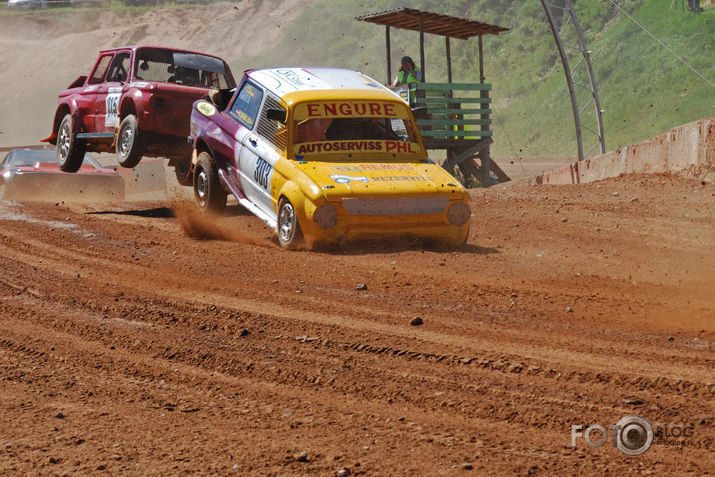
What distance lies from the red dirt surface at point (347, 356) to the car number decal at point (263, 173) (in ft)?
2.14

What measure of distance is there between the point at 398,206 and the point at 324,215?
0.78 metres

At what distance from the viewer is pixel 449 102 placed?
20750mm

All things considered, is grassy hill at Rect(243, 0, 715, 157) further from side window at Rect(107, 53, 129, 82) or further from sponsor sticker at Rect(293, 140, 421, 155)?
sponsor sticker at Rect(293, 140, 421, 155)

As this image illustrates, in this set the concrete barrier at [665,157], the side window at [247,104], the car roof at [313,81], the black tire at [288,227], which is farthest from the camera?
the concrete barrier at [665,157]

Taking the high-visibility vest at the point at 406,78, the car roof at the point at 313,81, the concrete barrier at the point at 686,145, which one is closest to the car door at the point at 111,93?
the car roof at the point at 313,81

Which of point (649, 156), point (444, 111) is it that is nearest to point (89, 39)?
point (444, 111)

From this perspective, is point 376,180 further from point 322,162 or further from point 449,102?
point 449,102

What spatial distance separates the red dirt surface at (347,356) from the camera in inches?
153

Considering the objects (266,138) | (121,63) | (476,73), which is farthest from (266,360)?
(476,73)

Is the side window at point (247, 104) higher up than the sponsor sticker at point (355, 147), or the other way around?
the side window at point (247, 104)

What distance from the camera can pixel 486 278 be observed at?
7789 mm

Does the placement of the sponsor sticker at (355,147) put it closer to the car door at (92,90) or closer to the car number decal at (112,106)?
the car number decal at (112,106)

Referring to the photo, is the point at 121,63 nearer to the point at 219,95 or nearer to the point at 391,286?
the point at 219,95

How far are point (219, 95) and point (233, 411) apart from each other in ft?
24.8
